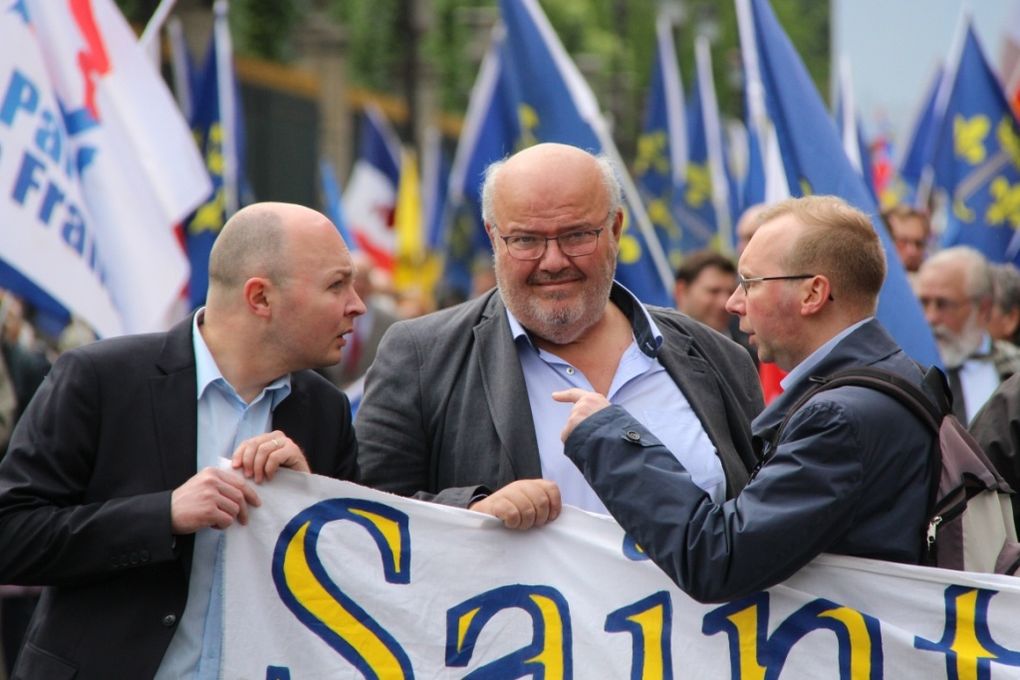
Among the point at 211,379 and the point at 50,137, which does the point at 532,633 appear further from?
the point at 50,137

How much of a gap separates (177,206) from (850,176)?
318 centimetres

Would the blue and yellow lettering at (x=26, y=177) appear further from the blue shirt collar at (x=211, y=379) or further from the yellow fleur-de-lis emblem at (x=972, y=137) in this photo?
the yellow fleur-de-lis emblem at (x=972, y=137)

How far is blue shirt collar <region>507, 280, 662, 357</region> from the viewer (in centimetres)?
381

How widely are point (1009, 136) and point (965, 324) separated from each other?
115 inches

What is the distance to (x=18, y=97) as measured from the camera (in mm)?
5809

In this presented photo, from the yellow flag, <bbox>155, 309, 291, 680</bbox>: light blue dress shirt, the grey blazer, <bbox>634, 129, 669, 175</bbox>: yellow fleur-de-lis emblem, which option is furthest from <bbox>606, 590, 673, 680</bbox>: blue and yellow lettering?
the yellow flag

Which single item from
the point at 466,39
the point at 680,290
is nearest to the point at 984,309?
the point at 680,290

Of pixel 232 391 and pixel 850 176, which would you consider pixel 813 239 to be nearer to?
pixel 232 391

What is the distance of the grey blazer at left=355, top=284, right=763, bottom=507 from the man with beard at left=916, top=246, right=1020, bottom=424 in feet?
9.49

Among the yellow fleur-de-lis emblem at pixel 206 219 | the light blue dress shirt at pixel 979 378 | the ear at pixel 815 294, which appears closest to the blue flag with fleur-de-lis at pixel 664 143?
the yellow fleur-de-lis emblem at pixel 206 219

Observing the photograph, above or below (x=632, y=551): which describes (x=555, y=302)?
above

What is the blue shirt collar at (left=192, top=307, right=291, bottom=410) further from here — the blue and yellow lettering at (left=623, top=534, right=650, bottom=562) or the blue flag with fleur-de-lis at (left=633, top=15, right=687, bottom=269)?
the blue flag with fleur-de-lis at (left=633, top=15, right=687, bottom=269)

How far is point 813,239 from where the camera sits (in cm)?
337

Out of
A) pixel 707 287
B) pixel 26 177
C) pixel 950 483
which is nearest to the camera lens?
pixel 950 483
